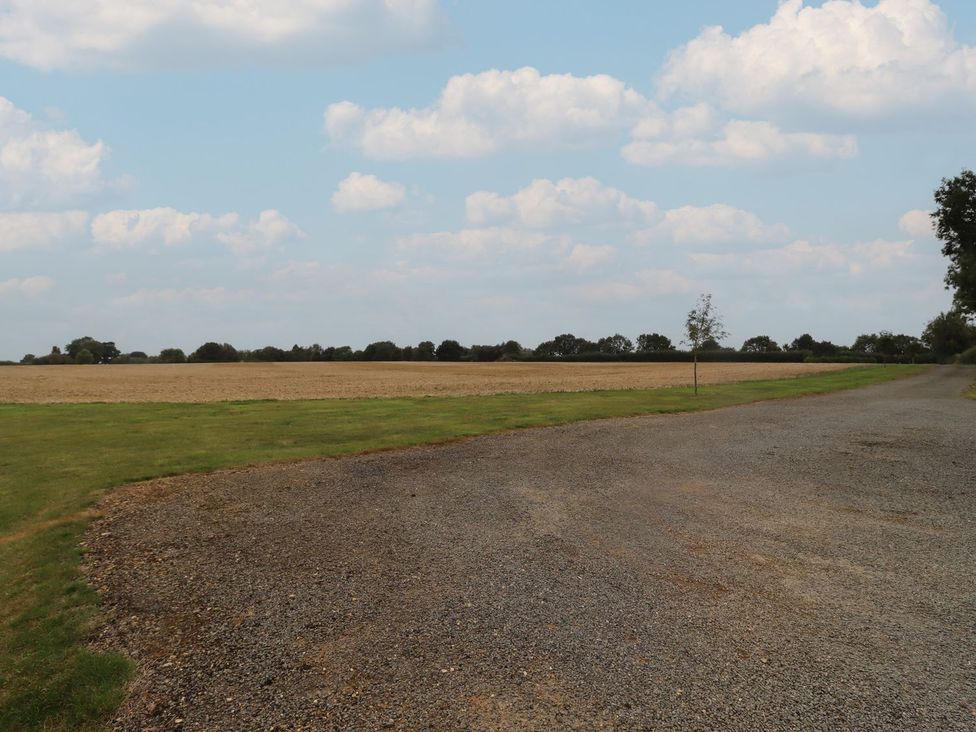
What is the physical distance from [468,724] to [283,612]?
9.23 ft

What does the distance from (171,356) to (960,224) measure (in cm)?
11493

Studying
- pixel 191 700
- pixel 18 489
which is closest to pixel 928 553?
pixel 191 700

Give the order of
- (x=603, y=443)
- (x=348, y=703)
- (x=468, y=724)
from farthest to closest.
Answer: (x=603, y=443) < (x=348, y=703) < (x=468, y=724)

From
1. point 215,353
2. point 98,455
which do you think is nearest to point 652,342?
point 215,353

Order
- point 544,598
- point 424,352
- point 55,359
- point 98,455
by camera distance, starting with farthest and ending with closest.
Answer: point 424,352
point 55,359
point 98,455
point 544,598

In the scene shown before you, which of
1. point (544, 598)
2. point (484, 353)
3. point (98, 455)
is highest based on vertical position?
point (484, 353)

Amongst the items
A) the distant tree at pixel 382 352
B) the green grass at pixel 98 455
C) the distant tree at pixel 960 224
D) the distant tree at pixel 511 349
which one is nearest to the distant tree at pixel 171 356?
the distant tree at pixel 382 352

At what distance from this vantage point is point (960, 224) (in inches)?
1670

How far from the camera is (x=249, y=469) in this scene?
13.7 m

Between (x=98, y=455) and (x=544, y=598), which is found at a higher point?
(x=98, y=455)

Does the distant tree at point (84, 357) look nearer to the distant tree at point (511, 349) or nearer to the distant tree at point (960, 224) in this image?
the distant tree at point (511, 349)

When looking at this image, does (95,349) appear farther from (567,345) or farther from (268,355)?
(567,345)

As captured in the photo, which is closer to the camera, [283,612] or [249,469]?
[283,612]

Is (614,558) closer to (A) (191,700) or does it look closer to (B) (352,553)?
(B) (352,553)
